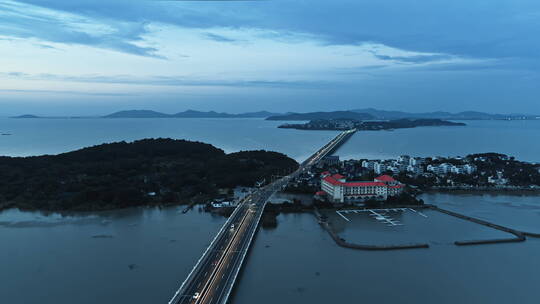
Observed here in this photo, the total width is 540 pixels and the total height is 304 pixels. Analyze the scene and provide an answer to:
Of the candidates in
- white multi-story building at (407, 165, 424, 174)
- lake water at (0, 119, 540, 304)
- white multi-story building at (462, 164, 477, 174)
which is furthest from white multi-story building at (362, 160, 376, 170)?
lake water at (0, 119, 540, 304)

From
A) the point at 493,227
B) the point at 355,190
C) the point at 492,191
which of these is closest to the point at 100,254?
the point at 355,190

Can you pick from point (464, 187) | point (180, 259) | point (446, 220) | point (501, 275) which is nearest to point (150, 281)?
point (180, 259)

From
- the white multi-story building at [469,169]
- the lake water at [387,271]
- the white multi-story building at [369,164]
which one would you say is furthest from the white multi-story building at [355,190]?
the white multi-story building at [469,169]

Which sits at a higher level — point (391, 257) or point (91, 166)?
point (91, 166)

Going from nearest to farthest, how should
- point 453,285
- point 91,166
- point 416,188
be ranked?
point 453,285 < point 416,188 < point 91,166

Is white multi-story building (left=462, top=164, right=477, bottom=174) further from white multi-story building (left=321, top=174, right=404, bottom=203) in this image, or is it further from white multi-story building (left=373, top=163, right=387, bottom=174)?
white multi-story building (left=321, top=174, right=404, bottom=203)

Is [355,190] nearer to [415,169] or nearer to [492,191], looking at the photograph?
[492,191]

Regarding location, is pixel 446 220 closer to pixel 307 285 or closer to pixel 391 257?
pixel 391 257

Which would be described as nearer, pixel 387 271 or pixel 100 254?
pixel 387 271
